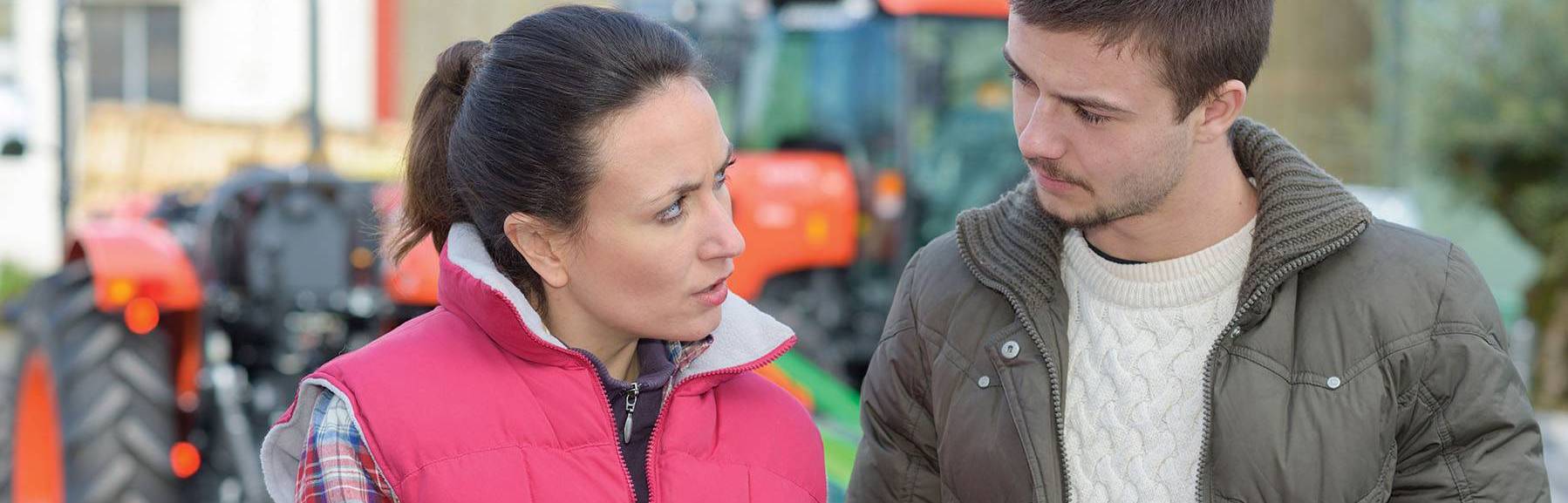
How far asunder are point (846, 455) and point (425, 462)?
2.87 m

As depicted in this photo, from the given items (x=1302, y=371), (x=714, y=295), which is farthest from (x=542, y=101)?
(x=1302, y=371)

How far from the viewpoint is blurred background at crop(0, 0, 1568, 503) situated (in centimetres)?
443

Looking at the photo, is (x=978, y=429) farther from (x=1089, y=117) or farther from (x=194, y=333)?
(x=194, y=333)

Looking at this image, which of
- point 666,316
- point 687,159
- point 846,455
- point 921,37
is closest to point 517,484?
point 666,316

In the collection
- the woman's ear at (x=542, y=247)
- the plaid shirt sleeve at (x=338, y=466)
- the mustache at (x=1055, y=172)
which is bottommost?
the plaid shirt sleeve at (x=338, y=466)

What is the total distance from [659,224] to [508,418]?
0.27m

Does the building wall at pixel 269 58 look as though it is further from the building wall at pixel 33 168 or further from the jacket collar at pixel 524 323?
the jacket collar at pixel 524 323

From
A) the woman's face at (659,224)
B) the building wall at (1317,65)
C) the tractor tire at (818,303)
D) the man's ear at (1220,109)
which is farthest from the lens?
the building wall at (1317,65)

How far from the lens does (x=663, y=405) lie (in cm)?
188

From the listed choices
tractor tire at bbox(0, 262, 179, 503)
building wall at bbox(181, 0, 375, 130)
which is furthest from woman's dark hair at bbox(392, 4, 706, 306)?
building wall at bbox(181, 0, 375, 130)

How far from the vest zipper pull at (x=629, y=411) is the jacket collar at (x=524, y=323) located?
6 centimetres

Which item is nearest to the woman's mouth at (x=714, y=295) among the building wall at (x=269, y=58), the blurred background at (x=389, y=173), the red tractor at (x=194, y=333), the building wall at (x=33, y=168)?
the blurred background at (x=389, y=173)

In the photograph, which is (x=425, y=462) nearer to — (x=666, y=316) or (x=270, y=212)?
(x=666, y=316)

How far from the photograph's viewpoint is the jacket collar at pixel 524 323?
1.81 meters
